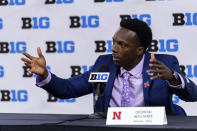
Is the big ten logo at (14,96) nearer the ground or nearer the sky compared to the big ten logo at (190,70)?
nearer the ground

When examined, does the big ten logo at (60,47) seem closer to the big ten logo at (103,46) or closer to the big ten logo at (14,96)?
the big ten logo at (103,46)

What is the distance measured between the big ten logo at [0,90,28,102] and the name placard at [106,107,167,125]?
2234 millimetres

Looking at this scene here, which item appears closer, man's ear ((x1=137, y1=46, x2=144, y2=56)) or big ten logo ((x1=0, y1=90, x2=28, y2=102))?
man's ear ((x1=137, y1=46, x2=144, y2=56))

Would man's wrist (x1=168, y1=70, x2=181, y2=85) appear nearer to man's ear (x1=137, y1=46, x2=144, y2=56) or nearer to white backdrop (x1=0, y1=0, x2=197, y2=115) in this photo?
man's ear (x1=137, y1=46, x2=144, y2=56)

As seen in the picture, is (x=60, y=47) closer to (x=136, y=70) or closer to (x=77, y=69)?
(x=77, y=69)

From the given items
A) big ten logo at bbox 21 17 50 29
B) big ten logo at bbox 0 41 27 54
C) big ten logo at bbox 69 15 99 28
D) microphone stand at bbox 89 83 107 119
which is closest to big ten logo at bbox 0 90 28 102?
big ten logo at bbox 0 41 27 54

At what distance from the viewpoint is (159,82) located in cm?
271

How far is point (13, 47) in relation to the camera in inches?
169

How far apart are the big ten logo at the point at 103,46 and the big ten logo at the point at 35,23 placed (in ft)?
1.58

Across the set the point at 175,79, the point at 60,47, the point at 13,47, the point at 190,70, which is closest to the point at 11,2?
the point at 13,47

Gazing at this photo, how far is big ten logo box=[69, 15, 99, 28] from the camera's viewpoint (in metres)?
4.08

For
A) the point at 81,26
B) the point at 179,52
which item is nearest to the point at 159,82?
the point at 179,52

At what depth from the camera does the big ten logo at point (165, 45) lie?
3.88 m

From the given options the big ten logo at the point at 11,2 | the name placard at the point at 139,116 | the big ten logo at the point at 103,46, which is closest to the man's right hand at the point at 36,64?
the name placard at the point at 139,116
